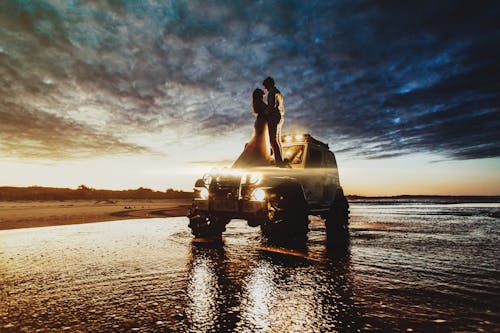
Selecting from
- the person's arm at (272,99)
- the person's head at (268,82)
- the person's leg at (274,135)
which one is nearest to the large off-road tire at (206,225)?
the person's leg at (274,135)

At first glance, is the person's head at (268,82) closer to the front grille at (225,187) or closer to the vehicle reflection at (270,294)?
the front grille at (225,187)

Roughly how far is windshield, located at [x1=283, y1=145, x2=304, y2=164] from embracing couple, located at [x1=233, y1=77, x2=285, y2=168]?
0.77 m

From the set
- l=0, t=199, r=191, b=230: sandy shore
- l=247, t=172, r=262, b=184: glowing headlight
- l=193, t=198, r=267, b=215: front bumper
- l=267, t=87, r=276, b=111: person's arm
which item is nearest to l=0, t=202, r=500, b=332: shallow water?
l=193, t=198, r=267, b=215: front bumper

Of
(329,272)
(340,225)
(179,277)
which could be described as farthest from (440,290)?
(340,225)

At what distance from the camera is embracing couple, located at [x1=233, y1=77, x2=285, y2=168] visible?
6555 mm

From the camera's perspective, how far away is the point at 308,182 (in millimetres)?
6773

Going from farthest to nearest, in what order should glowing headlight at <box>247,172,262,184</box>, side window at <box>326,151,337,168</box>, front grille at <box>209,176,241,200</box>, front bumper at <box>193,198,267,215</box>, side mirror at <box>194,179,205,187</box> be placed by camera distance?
side window at <box>326,151,337,168</box> → side mirror at <box>194,179,205,187</box> → front grille at <box>209,176,241,200</box> → glowing headlight at <box>247,172,262,184</box> → front bumper at <box>193,198,267,215</box>

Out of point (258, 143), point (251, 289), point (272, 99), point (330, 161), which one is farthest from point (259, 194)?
point (330, 161)

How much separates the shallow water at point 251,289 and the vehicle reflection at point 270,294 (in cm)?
1

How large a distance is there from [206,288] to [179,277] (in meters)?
0.62

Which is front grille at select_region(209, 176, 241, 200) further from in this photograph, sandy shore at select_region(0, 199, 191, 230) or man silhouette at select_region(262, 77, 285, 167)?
sandy shore at select_region(0, 199, 191, 230)

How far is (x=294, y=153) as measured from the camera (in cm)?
744

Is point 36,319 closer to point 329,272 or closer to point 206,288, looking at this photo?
point 206,288

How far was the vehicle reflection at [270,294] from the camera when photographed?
2.35 meters
